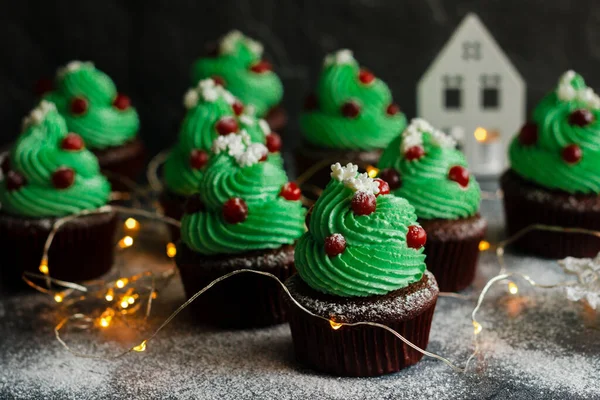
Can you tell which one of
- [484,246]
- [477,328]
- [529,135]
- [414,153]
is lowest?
[484,246]

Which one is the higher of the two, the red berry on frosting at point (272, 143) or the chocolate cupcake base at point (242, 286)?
the red berry on frosting at point (272, 143)

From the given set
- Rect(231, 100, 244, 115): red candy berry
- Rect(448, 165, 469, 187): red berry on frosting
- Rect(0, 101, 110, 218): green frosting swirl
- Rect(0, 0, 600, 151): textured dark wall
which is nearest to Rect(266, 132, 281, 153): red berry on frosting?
Rect(231, 100, 244, 115): red candy berry

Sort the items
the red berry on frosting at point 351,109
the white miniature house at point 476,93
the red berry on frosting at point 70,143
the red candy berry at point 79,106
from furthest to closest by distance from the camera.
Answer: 1. the white miniature house at point 476,93
2. the red candy berry at point 79,106
3. the red berry on frosting at point 351,109
4. the red berry on frosting at point 70,143

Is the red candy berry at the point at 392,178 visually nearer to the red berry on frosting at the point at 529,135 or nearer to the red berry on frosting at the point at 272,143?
the red berry on frosting at the point at 272,143

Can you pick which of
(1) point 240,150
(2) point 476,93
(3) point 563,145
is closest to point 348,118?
(2) point 476,93

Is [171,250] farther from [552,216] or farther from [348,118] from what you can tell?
[552,216]

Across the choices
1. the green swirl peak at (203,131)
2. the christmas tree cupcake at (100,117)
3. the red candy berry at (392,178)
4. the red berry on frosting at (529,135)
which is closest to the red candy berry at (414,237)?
the red candy berry at (392,178)

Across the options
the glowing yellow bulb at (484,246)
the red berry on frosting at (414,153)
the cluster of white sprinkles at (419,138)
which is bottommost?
the glowing yellow bulb at (484,246)
